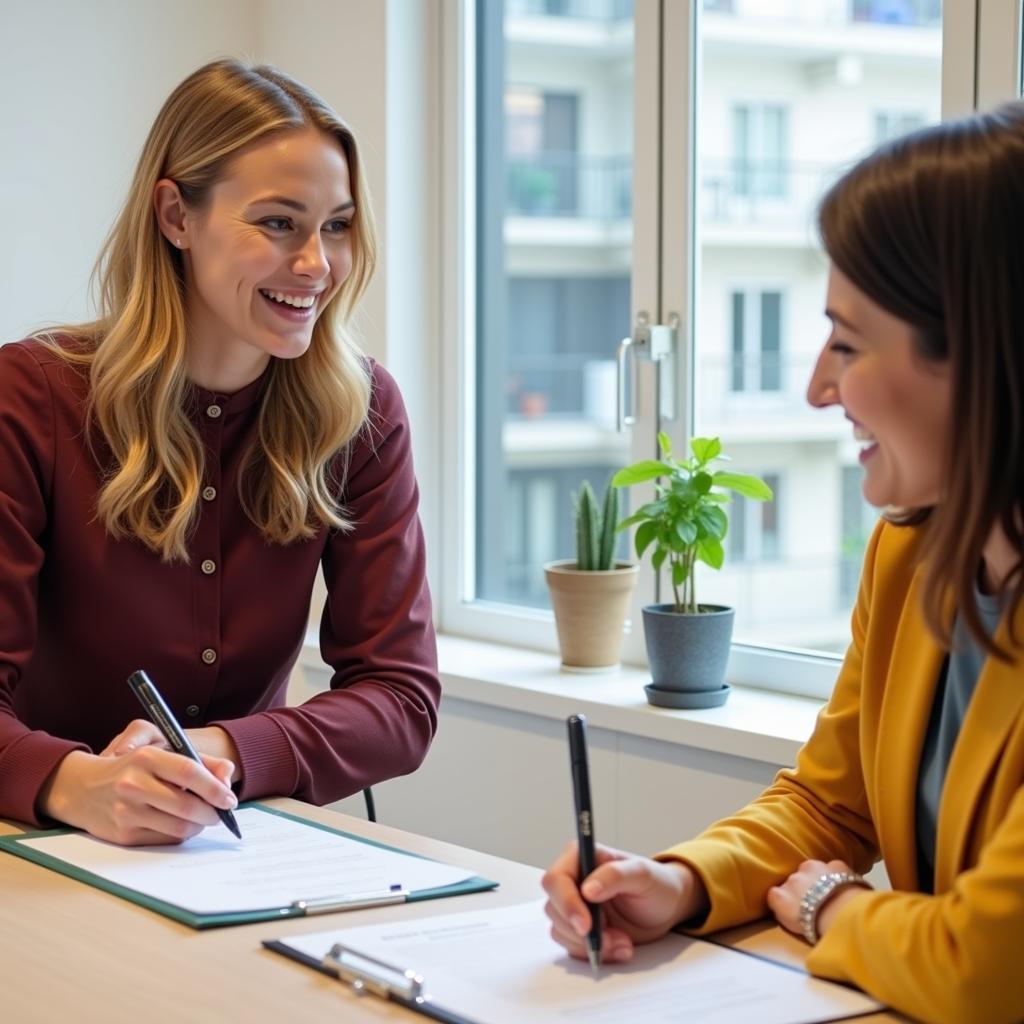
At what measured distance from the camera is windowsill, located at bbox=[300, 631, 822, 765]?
2410mm

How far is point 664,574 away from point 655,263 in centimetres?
57

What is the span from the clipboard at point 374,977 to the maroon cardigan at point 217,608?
1.70 ft

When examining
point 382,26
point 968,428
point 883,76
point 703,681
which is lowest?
point 703,681

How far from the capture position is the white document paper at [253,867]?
1.30 m

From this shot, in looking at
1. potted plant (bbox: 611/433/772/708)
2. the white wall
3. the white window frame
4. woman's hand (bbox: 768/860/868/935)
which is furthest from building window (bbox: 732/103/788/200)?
woman's hand (bbox: 768/860/868/935)

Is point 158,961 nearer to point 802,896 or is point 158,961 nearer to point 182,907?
point 182,907

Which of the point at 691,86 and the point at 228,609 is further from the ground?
the point at 691,86

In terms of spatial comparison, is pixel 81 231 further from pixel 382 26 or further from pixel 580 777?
pixel 580 777

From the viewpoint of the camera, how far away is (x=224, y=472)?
6.21 feet

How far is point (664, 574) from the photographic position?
288 centimetres

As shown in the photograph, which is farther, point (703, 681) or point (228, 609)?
point (703, 681)

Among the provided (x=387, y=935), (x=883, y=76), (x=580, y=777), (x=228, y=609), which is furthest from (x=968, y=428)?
(x=883, y=76)

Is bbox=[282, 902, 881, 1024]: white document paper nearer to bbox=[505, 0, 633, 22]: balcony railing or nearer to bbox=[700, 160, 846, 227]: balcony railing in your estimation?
bbox=[505, 0, 633, 22]: balcony railing

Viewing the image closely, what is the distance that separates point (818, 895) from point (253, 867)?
0.49m
